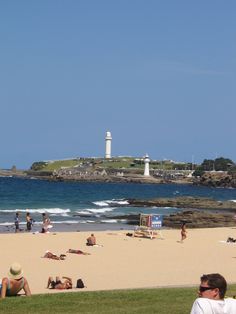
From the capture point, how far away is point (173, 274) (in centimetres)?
1831

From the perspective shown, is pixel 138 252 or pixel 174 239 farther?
pixel 174 239

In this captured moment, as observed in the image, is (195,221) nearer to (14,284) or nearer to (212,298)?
(14,284)

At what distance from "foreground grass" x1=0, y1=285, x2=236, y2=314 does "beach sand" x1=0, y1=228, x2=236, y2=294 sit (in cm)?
275

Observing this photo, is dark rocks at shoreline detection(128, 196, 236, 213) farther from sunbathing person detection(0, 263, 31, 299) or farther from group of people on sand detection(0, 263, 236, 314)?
group of people on sand detection(0, 263, 236, 314)

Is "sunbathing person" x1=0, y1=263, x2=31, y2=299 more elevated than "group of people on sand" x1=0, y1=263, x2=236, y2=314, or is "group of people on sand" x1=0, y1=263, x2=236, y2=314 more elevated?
"group of people on sand" x1=0, y1=263, x2=236, y2=314

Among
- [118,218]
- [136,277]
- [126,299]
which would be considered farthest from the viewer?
[118,218]

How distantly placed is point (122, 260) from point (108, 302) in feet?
35.6

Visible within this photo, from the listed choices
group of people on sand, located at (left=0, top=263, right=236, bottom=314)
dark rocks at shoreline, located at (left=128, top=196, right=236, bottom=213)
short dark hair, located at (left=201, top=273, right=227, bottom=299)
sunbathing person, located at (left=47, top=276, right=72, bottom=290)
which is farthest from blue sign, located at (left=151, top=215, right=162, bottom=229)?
dark rocks at shoreline, located at (left=128, top=196, right=236, bottom=213)

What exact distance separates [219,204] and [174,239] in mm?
43501

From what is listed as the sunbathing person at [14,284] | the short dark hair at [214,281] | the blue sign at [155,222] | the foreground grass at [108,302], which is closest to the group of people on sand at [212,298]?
the short dark hair at [214,281]

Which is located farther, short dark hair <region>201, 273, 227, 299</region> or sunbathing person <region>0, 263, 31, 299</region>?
sunbathing person <region>0, 263, 31, 299</region>

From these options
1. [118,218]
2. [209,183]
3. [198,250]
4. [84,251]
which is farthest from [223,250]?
[209,183]

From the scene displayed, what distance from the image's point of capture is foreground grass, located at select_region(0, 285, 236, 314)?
10000mm

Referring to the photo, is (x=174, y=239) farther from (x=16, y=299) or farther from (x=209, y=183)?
(x=209, y=183)
